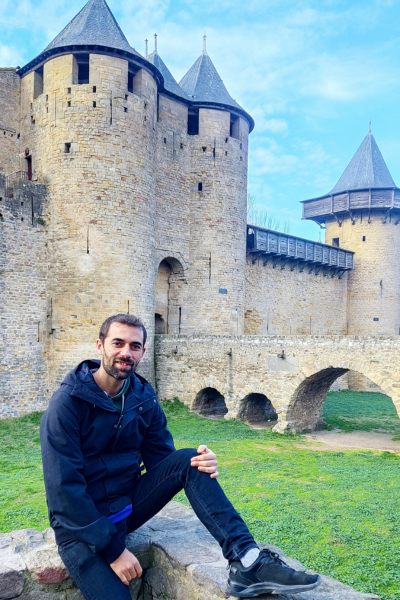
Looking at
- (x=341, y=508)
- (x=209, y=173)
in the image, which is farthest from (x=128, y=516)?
(x=209, y=173)

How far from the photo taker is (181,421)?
1452cm

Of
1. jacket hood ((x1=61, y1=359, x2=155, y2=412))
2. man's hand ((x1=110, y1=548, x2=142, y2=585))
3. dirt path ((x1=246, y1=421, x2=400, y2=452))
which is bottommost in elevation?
dirt path ((x1=246, y1=421, x2=400, y2=452))

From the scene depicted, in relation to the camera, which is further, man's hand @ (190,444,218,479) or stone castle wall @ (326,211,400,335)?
stone castle wall @ (326,211,400,335)

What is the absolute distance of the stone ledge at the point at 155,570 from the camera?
250 cm

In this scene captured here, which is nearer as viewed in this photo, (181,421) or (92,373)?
(92,373)

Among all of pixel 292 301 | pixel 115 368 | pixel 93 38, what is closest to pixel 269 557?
pixel 115 368

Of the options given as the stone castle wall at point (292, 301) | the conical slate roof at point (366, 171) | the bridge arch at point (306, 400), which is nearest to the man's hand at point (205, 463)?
the bridge arch at point (306, 400)

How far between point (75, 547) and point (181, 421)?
485 inches

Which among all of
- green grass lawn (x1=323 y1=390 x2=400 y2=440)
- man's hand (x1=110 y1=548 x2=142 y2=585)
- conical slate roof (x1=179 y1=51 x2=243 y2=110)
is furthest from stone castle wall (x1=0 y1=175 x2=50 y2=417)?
man's hand (x1=110 y1=548 x2=142 y2=585)

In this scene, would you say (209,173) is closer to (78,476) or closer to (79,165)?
(79,165)

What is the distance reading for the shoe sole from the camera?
2.25 meters

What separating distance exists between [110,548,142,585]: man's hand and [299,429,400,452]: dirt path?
999 cm

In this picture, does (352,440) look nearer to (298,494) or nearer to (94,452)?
(298,494)

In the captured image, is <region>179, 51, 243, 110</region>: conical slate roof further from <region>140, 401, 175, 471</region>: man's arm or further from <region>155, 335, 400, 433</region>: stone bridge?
<region>140, 401, 175, 471</region>: man's arm
